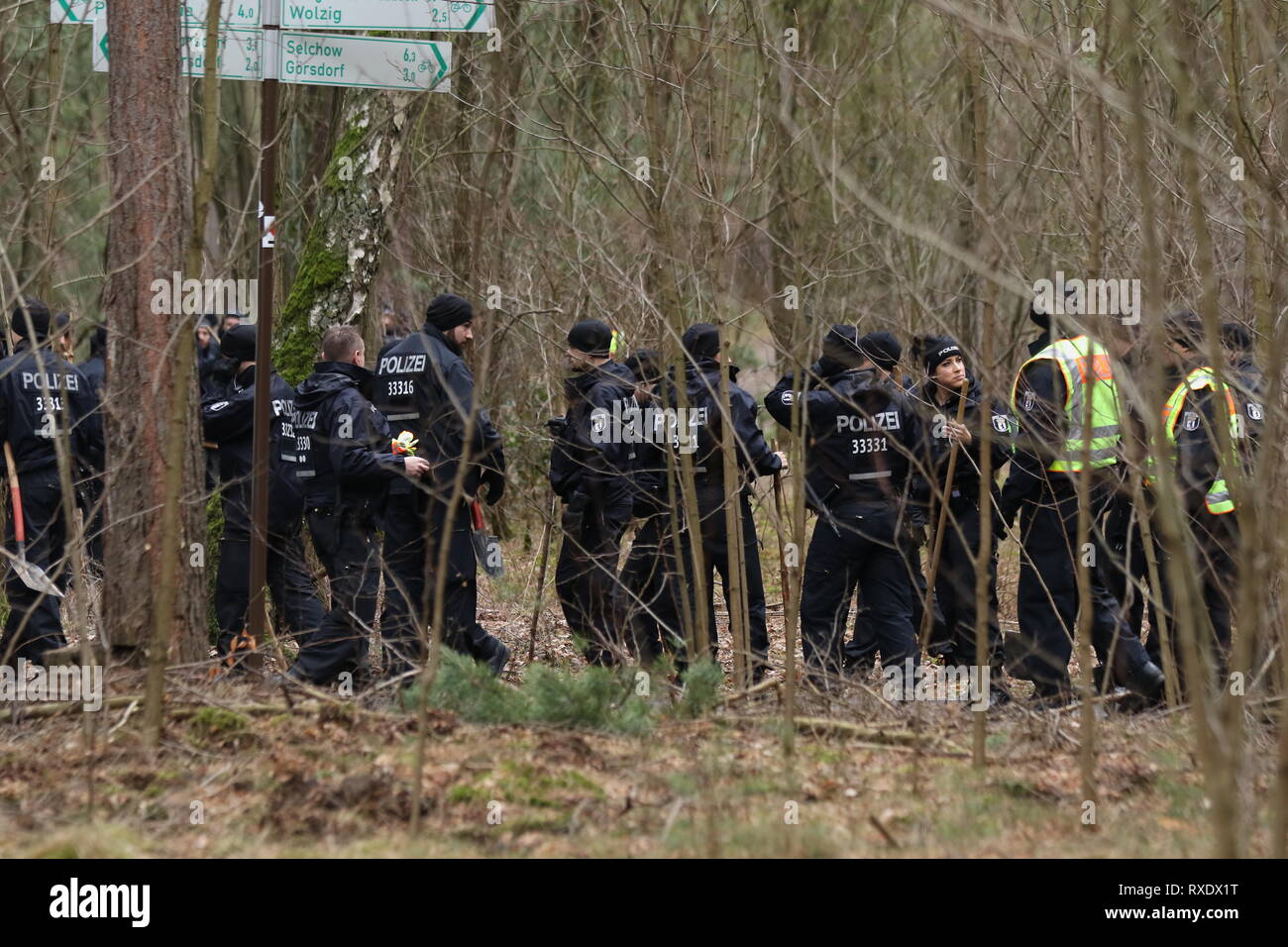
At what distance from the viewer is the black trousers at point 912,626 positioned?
8359mm

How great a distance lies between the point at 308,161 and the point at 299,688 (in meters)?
8.57

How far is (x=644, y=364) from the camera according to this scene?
818 cm

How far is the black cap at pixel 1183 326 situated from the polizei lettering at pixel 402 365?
12.6ft

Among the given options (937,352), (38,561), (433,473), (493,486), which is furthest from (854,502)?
(38,561)

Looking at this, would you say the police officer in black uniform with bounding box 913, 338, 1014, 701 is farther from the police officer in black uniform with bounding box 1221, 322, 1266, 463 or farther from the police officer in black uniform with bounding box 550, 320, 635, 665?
the police officer in black uniform with bounding box 550, 320, 635, 665

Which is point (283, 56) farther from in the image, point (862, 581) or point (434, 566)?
point (862, 581)

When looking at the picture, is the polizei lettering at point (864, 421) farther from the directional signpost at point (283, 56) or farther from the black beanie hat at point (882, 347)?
the directional signpost at point (283, 56)

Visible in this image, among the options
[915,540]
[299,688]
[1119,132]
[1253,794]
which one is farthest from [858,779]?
[1119,132]

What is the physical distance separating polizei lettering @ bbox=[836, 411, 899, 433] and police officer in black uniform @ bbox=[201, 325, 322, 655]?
3305mm

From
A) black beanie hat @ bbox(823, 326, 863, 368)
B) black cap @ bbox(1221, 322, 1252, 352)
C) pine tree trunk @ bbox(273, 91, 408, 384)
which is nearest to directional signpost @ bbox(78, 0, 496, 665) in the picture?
black beanie hat @ bbox(823, 326, 863, 368)

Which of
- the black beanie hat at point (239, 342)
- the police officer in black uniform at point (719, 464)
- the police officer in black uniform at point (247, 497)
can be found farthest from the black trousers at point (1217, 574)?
the black beanie hat at point (239, 342)

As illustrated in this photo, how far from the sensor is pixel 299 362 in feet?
31.4

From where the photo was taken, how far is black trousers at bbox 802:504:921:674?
8.06m

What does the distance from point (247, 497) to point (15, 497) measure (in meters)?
1.36
